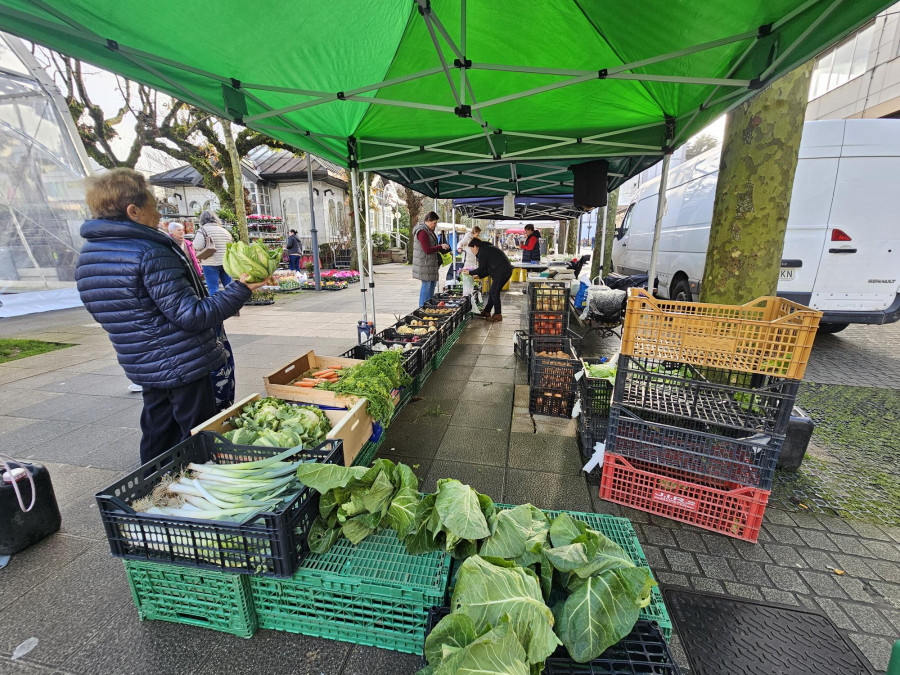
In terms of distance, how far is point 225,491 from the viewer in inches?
78.4

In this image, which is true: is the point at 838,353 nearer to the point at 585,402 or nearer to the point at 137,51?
the point at 585,402

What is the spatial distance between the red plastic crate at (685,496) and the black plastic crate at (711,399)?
0.42 metres

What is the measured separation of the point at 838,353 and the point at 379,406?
8022mm

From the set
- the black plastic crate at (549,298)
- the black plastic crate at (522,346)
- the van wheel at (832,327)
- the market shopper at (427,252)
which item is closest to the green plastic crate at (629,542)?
the black plastic crate at (549,298)

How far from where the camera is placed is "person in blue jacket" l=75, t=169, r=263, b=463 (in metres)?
2.21

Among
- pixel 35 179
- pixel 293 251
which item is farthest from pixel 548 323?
pixel 293 251

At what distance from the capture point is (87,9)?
2170 mm

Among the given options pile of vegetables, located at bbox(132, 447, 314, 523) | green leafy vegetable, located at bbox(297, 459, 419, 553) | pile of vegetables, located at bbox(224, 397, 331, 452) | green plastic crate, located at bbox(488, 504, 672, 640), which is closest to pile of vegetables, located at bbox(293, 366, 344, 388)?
pile of vegetables, located at bbox(224, 397, 331, 452)

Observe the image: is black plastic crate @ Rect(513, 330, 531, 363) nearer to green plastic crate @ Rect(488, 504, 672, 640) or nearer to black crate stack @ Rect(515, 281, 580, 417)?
black crate stack @ Rect(515, 281, 580, 417)

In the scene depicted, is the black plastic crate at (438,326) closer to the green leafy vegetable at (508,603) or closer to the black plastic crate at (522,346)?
→ the black plastic crate at (522,346)

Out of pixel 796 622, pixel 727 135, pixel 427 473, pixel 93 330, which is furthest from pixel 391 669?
pixel 93 330

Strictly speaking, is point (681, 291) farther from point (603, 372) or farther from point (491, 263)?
point (603, 372)

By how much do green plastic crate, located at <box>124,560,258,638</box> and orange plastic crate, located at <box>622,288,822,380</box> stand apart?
2.53 m

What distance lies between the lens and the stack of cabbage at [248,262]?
8.68ft
